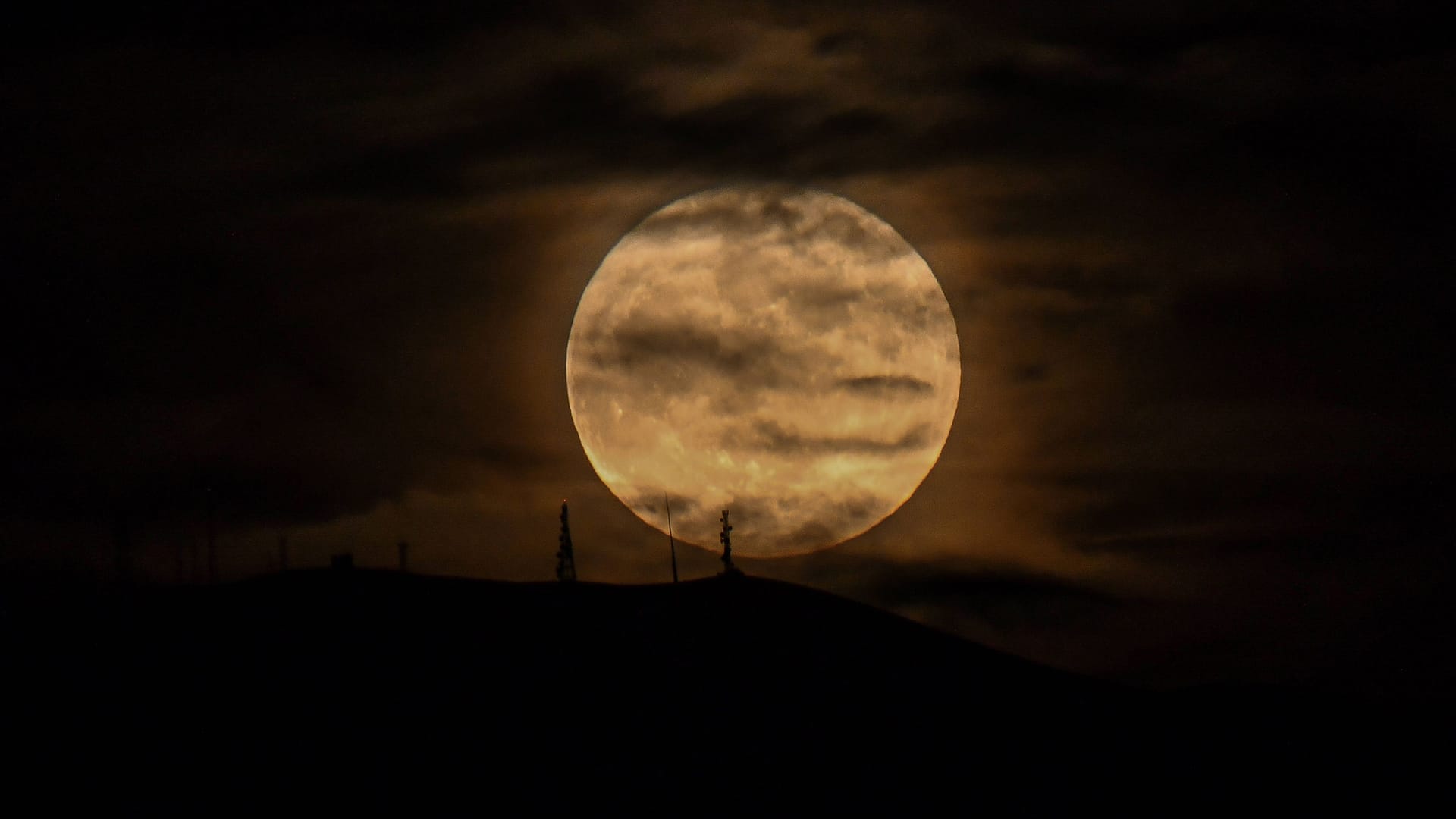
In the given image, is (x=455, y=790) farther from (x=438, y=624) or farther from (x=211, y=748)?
(x=438, y=624)

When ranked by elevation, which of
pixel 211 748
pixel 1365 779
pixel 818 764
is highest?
pixel 211 748

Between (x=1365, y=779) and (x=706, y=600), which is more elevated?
(x=706, y=600)

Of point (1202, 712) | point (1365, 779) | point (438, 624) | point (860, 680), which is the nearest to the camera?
point (438, 624)

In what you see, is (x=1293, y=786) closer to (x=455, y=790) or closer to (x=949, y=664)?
(x=949, y=664)

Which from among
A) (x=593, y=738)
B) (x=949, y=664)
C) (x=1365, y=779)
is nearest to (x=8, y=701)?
(x=593, y=738)

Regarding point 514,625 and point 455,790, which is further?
→ point 514,625

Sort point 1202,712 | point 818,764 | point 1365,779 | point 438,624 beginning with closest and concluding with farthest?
point 818,764 < point 438,624 < point 1365,779 < point 1202,712

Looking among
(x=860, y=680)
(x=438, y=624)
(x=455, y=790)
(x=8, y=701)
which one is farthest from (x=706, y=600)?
(x=8, y=701)
